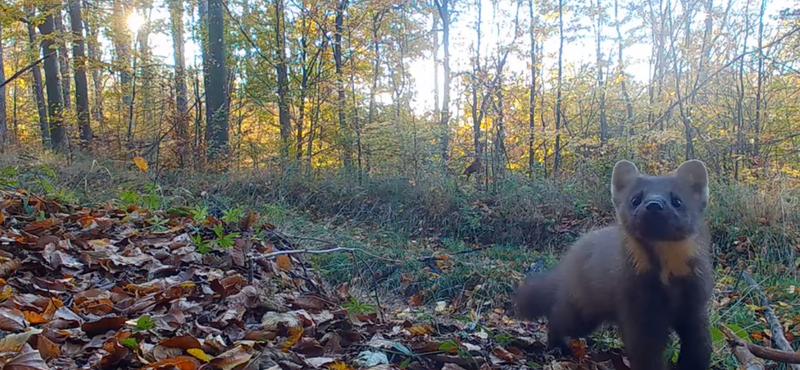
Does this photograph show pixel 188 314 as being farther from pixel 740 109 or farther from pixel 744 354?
pixel 740 109

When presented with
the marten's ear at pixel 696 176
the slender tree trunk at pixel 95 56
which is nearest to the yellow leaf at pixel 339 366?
the marten's ear at pixel 696 176

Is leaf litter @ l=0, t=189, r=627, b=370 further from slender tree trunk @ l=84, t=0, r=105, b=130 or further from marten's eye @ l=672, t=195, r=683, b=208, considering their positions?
slender tree trunk @ l=84, t=0, r=105, b=130

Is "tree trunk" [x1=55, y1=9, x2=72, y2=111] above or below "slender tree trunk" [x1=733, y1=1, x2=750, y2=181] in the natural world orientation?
above

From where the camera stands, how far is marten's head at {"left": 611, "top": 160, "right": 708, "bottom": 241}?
263cm

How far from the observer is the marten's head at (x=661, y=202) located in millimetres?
2635

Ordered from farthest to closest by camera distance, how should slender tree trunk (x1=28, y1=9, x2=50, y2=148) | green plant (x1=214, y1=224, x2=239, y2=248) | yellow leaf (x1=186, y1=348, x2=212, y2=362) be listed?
slender tree trunk (x1=28, y1=9, x2=50, y2=148)
green plant (x1=214, y1=224, x2=239, y2=248)
yellow leaf (x1=186, y1=348, x2=212, y2=362)

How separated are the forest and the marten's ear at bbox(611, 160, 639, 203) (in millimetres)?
1022

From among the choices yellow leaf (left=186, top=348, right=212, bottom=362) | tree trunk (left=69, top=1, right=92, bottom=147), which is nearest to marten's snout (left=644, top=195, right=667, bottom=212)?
yellow leaf (left=186, top=348, right=212, bottom=362)

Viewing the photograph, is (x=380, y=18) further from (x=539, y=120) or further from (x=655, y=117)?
(x=655, y=117)

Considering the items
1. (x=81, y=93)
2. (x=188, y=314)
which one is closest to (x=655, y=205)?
(x=188, y=314)

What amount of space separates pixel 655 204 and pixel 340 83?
9084mm

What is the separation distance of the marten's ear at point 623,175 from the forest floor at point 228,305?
110 centimetres

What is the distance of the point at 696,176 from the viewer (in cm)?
305

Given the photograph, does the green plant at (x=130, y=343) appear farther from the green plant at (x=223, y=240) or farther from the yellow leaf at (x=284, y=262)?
the yellow leaf at (x=284, y=262)
